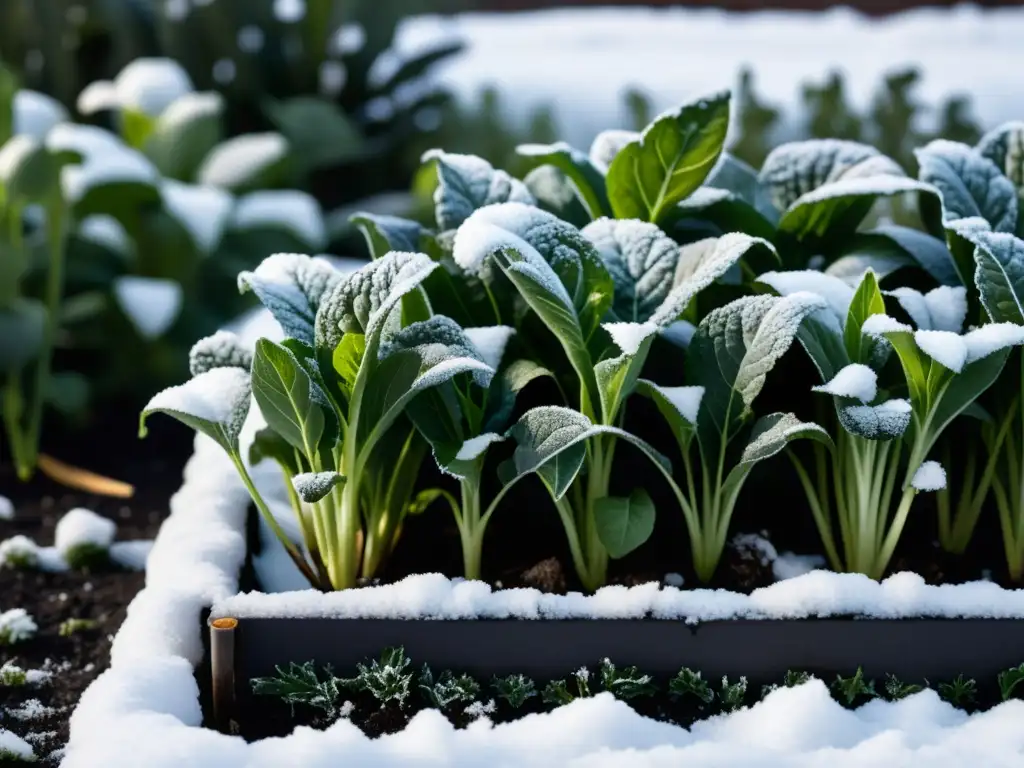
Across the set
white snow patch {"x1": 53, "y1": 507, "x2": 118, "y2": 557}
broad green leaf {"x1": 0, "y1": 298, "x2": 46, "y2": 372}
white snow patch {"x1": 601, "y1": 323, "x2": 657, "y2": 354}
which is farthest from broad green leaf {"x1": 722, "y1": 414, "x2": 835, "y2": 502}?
broad green leaf {"x1": 0, "y1": 298, "x2": 46, "y2": 372}

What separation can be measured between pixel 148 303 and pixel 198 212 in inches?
7.3

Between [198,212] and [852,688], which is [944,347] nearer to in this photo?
[852,688]

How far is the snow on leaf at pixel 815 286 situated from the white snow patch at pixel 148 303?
1247 mm

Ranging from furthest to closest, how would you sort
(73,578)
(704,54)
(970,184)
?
1. (704,54)
2. (73,578)
3. (970,184)

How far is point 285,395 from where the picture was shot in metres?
1.06

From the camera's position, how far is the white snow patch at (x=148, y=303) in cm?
210

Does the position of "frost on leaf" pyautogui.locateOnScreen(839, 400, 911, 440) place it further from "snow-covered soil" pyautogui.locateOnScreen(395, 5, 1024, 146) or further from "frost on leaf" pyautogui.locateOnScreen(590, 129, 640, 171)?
"snow-covered soil" pyautogui.locateOnScreen(395, 5, 1024, 146)

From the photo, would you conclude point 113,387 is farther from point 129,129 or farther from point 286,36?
point 286,36

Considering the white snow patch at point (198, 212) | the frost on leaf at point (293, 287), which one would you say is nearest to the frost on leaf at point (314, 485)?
the frost on leaf at point (293, 287)

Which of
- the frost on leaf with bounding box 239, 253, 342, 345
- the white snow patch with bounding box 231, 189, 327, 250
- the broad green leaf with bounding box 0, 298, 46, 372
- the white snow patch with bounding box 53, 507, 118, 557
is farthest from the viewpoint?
the white snow patch with bounding box 231, 189, 327, 250

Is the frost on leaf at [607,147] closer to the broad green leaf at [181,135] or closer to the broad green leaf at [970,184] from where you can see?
the broad green leaf at [970,184]

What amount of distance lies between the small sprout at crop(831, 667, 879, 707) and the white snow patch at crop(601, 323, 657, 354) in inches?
12.9

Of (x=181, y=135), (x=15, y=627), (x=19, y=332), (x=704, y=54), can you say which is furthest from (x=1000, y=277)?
(x=704, y=54)

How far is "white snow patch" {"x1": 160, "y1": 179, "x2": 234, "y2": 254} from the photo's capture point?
2160mm
